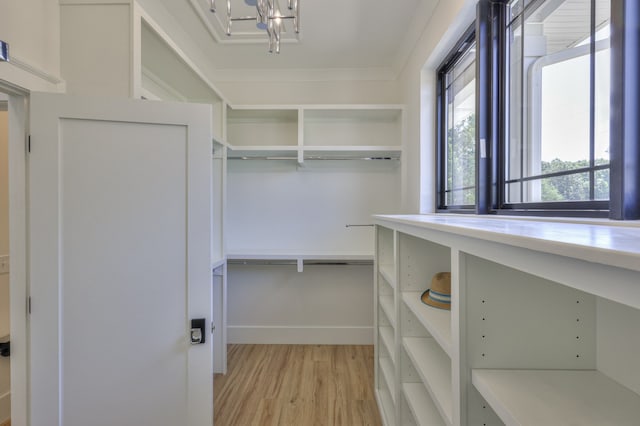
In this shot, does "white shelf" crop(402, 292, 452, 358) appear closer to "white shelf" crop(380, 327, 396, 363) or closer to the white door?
"white shelf" crop(380, 327, 396, 363)

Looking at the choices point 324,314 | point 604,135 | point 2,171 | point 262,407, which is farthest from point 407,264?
point 2,171

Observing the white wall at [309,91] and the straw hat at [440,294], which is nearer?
the straw hat at [440,294]

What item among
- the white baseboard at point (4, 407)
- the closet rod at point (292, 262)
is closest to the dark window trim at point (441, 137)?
the closet rod at point (292, 262)

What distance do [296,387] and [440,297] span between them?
5.06ft

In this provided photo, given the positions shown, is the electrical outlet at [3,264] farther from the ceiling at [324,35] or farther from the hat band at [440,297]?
the hat band at [440,297]

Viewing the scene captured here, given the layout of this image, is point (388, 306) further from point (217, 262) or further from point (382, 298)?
point (217, 262)

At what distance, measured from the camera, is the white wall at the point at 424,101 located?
1.69 meters

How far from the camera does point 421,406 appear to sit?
113 centimetres

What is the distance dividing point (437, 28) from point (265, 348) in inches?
115

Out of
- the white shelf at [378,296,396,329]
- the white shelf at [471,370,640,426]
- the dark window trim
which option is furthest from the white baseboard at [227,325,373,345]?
the white shelf at [471,370,640,426]

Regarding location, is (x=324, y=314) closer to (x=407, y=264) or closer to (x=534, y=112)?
(x=407, y=264)

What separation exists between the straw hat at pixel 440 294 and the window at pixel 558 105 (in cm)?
50

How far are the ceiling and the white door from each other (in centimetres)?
116

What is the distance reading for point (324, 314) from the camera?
2799 millimetres
